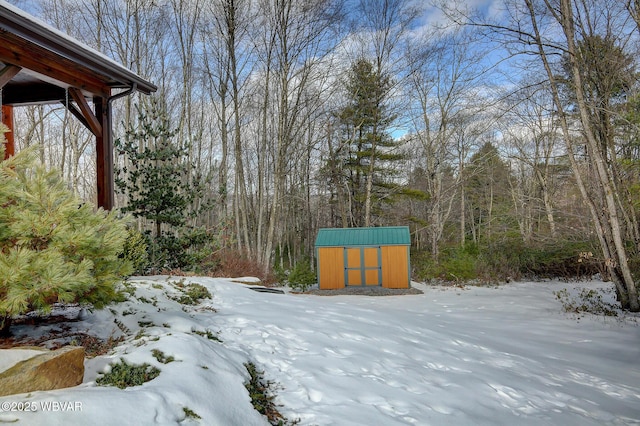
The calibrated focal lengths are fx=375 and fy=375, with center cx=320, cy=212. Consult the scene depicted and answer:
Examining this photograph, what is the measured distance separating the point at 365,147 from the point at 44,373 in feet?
56.9

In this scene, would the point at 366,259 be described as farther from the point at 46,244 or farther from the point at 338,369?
the point at 46,244

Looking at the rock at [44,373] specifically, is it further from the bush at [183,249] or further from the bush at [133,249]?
the bush at [183,249]

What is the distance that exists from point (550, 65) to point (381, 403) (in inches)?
295

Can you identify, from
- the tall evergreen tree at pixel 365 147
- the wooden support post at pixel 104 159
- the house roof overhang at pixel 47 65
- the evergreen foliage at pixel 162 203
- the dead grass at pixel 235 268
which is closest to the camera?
the house roof overhang at pixel 47 65

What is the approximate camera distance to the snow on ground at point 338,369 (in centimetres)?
209

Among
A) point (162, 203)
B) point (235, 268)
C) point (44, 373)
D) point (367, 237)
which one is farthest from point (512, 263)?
point (44, 373)

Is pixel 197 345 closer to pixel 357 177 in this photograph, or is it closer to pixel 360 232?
pixel 360 232

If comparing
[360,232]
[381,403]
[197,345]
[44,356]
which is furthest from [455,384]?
[360,232]

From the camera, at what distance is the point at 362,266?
41.0 feet

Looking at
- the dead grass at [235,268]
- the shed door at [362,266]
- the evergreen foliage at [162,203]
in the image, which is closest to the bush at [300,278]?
the dead grass at [235,268]


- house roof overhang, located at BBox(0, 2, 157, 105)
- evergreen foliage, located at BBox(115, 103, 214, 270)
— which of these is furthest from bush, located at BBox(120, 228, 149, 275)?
evergreen foliage, located at BBox(115, 103, 214, 270)

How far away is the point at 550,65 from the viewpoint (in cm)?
735

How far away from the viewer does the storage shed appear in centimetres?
1230

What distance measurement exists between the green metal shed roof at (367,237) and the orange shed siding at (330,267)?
24cm
